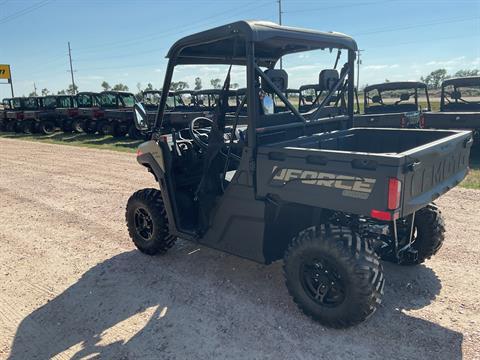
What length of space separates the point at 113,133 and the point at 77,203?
1055 centimetres

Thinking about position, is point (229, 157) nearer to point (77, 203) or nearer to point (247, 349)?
point (247, 349)

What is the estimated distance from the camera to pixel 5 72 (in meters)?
39.0

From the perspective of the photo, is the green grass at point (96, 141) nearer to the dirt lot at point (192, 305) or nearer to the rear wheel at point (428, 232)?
the dirt lot at point (192, 305)

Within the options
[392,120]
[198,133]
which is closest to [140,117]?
[198,133]

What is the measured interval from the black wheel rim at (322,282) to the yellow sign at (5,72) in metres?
43.0

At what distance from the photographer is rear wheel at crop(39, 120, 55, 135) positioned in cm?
2052

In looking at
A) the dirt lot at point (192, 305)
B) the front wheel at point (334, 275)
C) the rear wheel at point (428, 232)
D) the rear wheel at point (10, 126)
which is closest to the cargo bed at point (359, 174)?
the front wheel at point (334, 275)

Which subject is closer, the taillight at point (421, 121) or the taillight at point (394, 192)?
the taillight at point (394, 192)

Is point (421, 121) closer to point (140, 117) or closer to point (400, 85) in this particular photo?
point (400, 85)

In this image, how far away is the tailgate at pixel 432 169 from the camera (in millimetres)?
2668

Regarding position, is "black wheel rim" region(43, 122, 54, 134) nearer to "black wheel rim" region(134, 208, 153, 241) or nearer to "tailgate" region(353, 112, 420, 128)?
"tailgate" region(353, 112, 420, 128)

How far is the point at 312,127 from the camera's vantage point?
3.92 metres

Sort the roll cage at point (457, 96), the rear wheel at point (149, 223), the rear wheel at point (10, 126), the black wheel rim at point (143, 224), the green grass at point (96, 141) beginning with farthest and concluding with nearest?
1. the rear wheel at point (10, 126)
2. the green grass at point (96, 141)
3. the roll cage at point (457, 96)
4. the black wheel rim at point (143, 224)
5. the rear wheel at point (149, 223)

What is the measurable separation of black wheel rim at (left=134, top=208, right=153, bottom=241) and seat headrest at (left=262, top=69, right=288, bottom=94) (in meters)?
1.96
